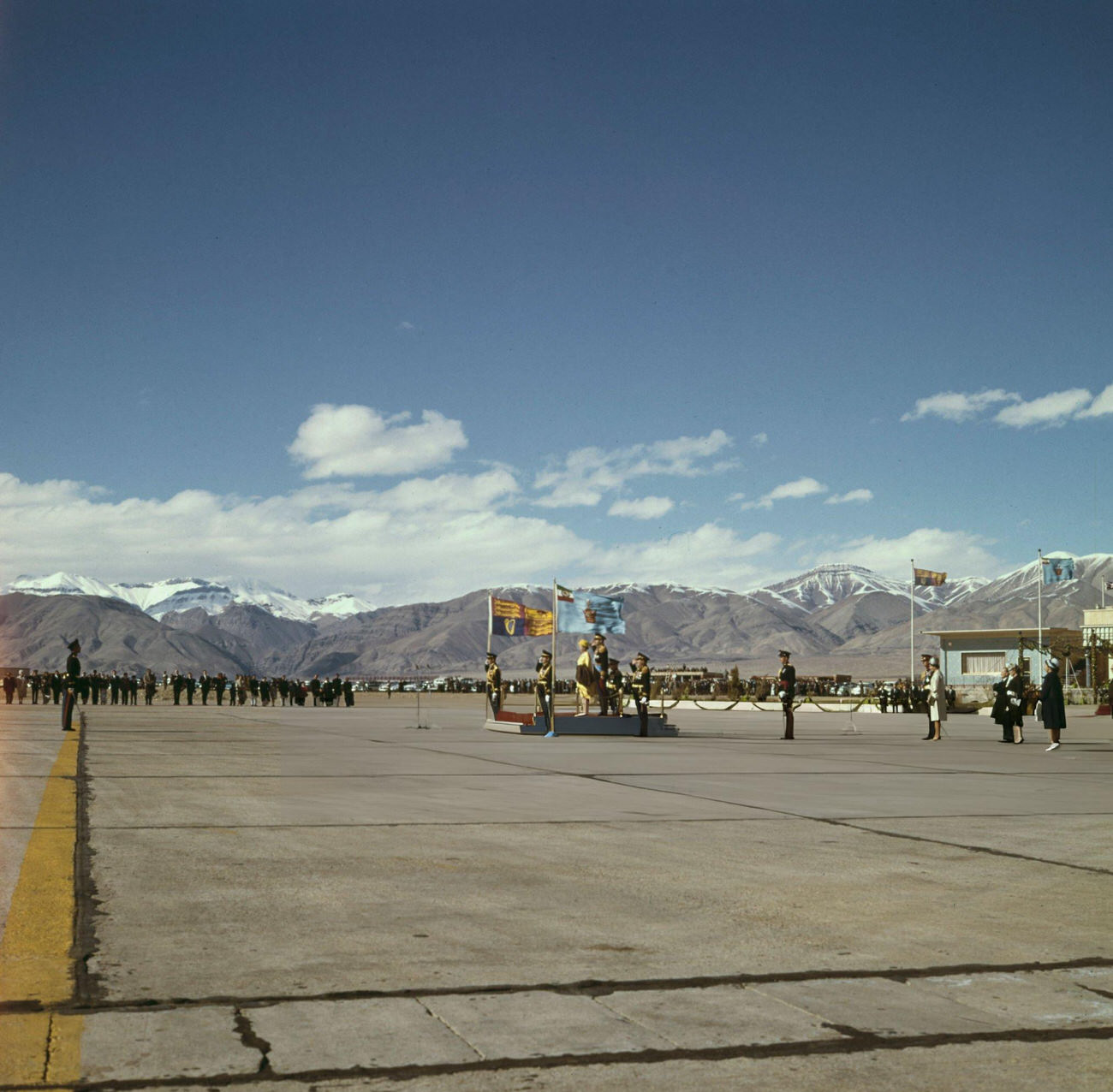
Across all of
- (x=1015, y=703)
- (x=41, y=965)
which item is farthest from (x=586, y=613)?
(x=41, y=965)

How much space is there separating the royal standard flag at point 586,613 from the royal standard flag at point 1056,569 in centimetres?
4419

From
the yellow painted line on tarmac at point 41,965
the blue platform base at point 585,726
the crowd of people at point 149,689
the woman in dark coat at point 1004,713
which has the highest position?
the woman in dark coat at point 1004,713

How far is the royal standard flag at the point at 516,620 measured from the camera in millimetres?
29750

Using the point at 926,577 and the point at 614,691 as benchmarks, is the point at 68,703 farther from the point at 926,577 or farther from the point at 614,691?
the point at 926,577

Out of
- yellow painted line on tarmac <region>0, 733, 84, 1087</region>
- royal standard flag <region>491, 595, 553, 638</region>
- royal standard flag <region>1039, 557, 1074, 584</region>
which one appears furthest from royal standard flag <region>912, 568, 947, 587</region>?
yellow painted line on tarmac <region>0, 733, 84, 1087</region>

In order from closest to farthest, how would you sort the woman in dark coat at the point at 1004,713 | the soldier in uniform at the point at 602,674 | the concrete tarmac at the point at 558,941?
the concrete tarmac at the point at 558,941, the woman in dark coat at the point at 1004,713, the soldier in uniform at the point at 602,674

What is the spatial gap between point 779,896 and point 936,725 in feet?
69.0

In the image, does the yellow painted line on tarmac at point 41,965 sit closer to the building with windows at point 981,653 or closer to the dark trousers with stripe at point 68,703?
the dark trousers with stripe at point 68,703

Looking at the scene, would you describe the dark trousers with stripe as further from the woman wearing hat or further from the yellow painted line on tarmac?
the woman wearing hat

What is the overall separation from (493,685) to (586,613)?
331 cm

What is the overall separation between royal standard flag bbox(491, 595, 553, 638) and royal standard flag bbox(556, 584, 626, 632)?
0.42 m

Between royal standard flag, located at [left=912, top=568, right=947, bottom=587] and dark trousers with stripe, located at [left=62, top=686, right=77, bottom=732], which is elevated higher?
royal standard flag, located at [left=912, top=568, right=947, bottom=587]

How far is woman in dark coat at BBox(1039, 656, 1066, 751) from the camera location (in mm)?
22438

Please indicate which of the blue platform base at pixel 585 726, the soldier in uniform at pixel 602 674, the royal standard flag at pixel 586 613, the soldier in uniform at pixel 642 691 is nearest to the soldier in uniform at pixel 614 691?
the soldier in uniform at pixel 602 674
